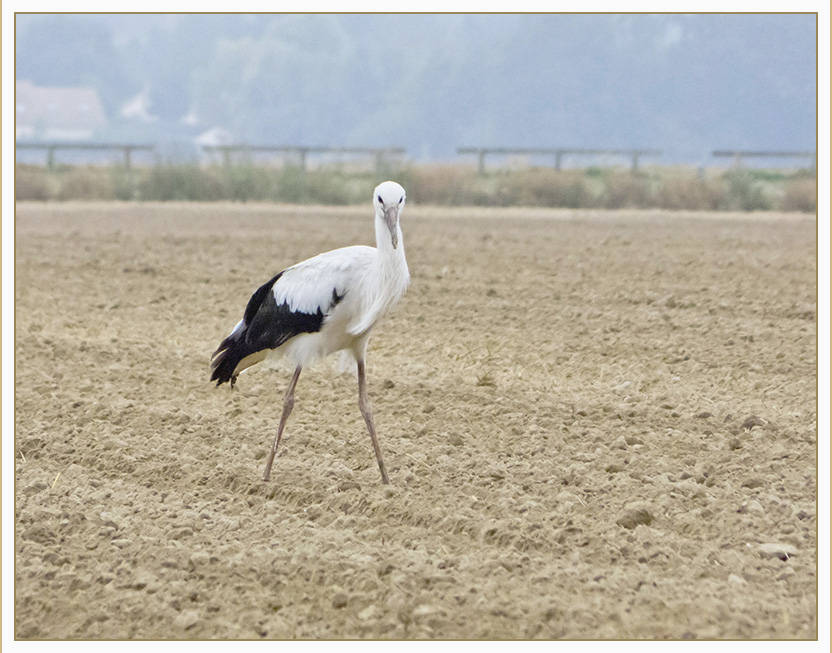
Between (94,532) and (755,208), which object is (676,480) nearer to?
(94,532)

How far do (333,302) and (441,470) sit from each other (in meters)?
1.15

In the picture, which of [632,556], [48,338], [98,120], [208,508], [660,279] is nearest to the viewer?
[632,556]

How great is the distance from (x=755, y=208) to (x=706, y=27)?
94905 mm

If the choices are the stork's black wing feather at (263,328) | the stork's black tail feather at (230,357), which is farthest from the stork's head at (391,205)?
the stork's black tail feather at (230,357)

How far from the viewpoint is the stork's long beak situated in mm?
4688

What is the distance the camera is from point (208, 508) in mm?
4910

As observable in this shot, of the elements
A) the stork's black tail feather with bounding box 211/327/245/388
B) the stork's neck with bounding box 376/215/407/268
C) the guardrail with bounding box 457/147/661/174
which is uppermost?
the stork's neck with bounding box 376/215/407/268

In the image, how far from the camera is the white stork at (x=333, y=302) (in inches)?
188

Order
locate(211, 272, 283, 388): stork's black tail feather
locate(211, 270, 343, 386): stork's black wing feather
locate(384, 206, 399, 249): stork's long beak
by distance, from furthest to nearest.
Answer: locate(211, 272, 283, 388): stork's black tail feather < locate(211, 270, 343, 386): stork's black wing feather < locate(384, 206, 399, 249): stork's long beak

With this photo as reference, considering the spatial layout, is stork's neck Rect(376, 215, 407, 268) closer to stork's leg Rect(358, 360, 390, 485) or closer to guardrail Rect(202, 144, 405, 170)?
stork's leg Rect(358, 360, 390, 485)

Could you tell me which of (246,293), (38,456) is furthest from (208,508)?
(246,293)

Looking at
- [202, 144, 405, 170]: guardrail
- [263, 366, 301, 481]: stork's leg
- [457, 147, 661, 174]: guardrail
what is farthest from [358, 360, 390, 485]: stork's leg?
[457, 147, 661, 174]: guardrail

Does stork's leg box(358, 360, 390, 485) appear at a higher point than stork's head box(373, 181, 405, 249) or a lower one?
lower

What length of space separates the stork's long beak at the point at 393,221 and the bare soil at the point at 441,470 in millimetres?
1283
